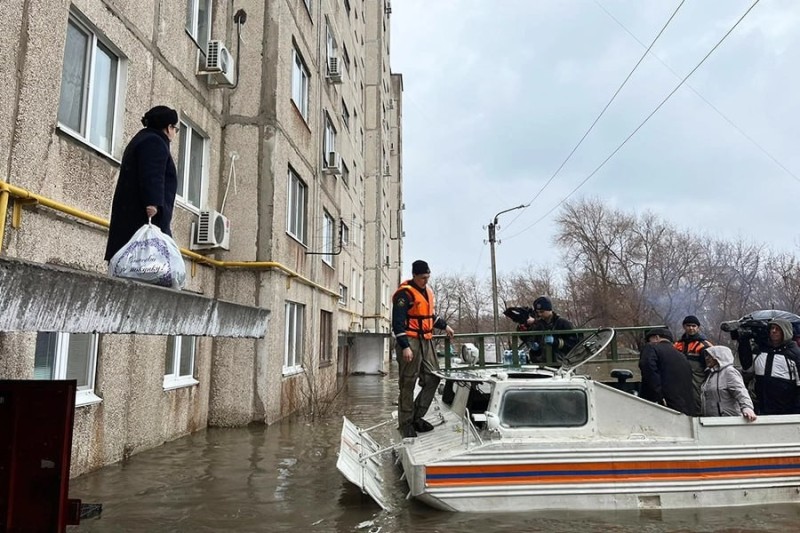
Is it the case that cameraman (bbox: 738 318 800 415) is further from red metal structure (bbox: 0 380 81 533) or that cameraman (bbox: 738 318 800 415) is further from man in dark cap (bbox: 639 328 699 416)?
red metal structure (bbox: 0 380 81 533)

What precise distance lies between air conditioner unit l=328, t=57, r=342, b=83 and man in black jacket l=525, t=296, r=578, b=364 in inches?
412

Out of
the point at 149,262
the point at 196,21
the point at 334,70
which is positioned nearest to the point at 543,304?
the point at 149,262

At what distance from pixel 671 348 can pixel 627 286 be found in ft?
109

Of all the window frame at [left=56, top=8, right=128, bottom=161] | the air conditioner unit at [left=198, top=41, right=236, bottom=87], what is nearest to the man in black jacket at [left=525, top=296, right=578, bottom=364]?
the window frame at [left=56, top=8, right=128, bottom=161]

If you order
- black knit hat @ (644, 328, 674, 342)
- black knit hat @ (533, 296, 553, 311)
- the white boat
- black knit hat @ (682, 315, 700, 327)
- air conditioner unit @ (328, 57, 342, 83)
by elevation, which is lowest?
the white boat

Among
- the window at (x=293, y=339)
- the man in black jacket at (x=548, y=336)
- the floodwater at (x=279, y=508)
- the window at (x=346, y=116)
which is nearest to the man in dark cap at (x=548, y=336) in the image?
the man in black jacket at (x=548, y=336)

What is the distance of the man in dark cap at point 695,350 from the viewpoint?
264 inches

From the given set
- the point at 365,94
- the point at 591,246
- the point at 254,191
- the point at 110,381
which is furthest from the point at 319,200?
the point at 591,246

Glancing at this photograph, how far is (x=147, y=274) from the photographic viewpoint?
298 cm

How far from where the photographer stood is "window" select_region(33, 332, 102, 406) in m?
5.67

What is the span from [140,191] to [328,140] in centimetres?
1254

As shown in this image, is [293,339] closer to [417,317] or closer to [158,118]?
[417,317]

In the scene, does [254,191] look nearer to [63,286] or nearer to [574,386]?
[574,386]

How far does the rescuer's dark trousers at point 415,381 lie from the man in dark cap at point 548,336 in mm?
2074
